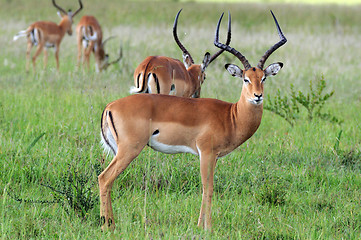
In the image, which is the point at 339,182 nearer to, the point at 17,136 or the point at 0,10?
the point at 17,136

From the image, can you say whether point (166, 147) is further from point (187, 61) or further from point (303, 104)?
point (303, 104)

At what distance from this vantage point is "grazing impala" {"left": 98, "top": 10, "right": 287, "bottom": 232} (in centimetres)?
361

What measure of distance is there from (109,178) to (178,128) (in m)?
0.63

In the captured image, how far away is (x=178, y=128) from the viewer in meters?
3.69

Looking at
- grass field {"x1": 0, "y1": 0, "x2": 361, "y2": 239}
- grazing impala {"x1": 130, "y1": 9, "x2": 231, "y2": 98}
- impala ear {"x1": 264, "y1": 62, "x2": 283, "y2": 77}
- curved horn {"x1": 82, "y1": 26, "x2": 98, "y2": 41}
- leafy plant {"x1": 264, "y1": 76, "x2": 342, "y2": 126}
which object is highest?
curved horn {"x1": 82, "y1": 26, "x2": 98, "y2": 41}

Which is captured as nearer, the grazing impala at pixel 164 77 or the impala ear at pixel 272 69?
the impala ear at pixel 272 69

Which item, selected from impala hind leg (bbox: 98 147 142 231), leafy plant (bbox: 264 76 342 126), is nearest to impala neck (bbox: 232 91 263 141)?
impala hind leg (bbox: 98 147 142 231)

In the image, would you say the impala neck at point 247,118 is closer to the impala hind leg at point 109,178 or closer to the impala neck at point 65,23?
the impala hind leg at point 109,178

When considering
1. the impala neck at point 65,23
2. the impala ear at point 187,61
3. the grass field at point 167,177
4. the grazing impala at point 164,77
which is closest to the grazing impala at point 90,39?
the impala neck at point 65,23

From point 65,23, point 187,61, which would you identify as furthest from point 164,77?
point 65,23

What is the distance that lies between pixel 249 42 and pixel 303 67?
3.49 metres

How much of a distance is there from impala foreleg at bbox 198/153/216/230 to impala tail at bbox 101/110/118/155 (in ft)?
2.21

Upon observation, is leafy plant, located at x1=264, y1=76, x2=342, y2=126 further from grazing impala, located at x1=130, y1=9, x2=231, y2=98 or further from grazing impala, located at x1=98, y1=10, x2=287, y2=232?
grazing impala, located at x1=98, y1=10, x2=287, y2=232

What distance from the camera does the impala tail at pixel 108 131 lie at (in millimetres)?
3633
